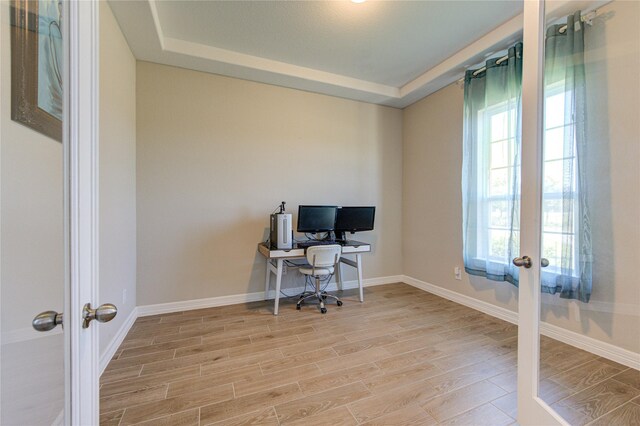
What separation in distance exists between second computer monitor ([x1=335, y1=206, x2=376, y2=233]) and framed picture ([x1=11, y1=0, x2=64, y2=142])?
2881 millimetres

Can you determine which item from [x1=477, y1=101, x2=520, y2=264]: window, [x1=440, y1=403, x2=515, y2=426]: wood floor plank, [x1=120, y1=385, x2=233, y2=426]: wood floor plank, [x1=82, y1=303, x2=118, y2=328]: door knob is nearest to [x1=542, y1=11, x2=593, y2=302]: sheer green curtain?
[x1=477, y1=101, x2=520, y2=264]: window

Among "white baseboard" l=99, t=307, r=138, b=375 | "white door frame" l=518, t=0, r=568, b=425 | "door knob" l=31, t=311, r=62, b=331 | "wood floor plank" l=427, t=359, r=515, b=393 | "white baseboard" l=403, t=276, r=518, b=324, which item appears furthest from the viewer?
"white baseboard" l=403, t=276, r=518, b=324

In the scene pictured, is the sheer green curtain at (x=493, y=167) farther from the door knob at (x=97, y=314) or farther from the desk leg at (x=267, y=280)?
the door knob at (x=97, y=314)

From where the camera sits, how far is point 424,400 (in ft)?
5.24

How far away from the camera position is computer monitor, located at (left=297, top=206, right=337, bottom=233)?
3.23 meters

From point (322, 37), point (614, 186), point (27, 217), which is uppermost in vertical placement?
point (322, 37)

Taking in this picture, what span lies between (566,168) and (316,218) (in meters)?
2.35

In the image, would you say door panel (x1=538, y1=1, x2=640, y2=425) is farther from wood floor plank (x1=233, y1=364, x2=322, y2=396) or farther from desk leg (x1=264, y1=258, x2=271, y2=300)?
desk leg (x1=264, y1=258, x2=271, y2=300)

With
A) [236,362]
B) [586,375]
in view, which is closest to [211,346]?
[236,362]

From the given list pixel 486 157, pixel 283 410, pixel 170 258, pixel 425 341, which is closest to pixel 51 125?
pixel 283 410

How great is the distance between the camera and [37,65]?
2.67 feet

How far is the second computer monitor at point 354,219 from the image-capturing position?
3467mm

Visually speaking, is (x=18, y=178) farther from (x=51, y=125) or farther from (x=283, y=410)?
(x=283, y=410)

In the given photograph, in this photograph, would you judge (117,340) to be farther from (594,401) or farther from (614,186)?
(614,186)
